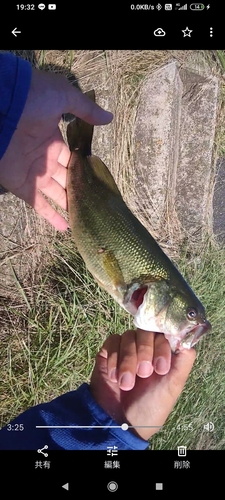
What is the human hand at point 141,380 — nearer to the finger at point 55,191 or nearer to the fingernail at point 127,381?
the fingernail at point 127,381

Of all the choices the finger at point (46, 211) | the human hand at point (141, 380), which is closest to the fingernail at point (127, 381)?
the human hand at point (141, 380)

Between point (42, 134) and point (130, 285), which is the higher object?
point (42, 134)

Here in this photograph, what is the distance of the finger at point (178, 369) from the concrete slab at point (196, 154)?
457 mm

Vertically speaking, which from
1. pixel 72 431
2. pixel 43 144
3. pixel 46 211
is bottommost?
pixel 72 431

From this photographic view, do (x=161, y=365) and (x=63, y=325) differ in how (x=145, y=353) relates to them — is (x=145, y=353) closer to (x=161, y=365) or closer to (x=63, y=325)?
(x=161, y=365)

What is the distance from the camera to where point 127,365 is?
813mm

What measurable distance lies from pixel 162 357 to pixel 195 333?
85 millimetres

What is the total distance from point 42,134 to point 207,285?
0.68 meters

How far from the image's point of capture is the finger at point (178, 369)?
0.85m
